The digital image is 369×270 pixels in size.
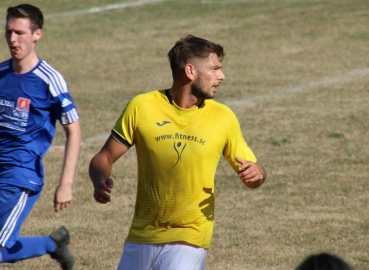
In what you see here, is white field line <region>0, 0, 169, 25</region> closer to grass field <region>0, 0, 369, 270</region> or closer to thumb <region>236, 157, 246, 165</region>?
grass field <region>0, 0, 369, 270</region>

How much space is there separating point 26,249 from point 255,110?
857 centimetres

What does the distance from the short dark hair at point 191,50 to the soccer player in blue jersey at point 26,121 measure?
1.17 m

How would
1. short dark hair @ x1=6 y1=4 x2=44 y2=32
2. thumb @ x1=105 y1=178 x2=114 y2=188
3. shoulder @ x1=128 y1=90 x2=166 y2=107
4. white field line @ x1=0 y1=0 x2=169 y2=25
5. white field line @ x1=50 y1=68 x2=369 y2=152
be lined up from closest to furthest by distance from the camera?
thumb @ x1=105 y1=178 x2=114 y2=188, shoulder @ x1=128 y1=90 x2=166 y2=107, short dark hair @ x1=6 y1=4 x2=44 y2=32, white field line @ x1=50 y1=68 x2=369 y2=152, white field line @ x1=0 y1=0 x2=169 y2=25

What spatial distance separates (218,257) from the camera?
803cm

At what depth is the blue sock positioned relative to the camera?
6539 mm

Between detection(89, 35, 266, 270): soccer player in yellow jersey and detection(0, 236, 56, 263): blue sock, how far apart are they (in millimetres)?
1654

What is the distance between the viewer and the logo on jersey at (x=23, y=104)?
611 centimetres

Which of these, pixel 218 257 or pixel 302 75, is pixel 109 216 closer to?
pixel 218 257

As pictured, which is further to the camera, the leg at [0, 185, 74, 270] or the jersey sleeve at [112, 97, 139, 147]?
the leg at [0, 185, 74, 270]

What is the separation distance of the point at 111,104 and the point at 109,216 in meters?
6.25

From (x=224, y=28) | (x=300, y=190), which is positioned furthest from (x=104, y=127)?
(x=224, y=28)

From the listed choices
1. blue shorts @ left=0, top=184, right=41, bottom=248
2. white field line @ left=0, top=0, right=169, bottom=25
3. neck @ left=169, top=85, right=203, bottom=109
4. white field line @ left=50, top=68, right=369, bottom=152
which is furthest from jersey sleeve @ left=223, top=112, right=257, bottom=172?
white field line @ left=0, top=0, right=169, bottom=25

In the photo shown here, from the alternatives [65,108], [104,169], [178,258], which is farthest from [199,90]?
[65,108]

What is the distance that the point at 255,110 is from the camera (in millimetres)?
14828
